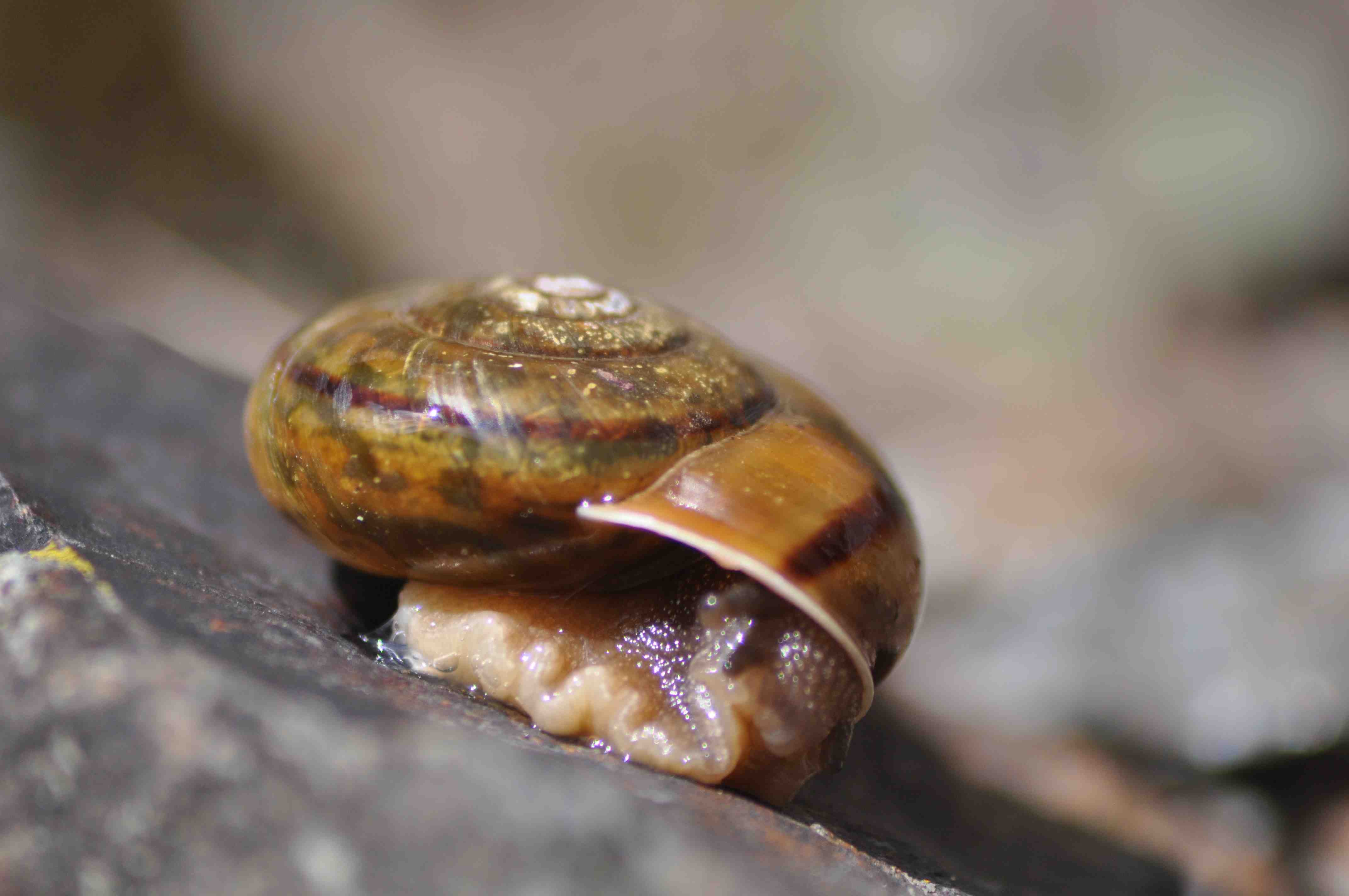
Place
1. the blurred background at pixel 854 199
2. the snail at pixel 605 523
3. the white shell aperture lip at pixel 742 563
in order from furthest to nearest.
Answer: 1. the blurred background at pixel 854 199
2. the snail at pixel 605 523
3. the white shell aperture lip at pixel 742 563

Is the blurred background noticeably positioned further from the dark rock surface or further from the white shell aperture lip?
the dark rock surface

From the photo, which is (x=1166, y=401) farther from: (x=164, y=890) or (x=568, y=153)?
(x=164, y=890)

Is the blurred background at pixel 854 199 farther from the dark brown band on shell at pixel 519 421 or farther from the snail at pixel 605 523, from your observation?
the dark brown band on shell at pixel 519 421

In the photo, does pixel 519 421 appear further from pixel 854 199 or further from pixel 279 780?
pixel 854 199

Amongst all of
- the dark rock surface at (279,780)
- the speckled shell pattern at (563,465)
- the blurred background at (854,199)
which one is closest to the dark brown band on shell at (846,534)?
the speckled shell pattern at (563,465)

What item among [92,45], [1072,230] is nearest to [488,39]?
[92,45]

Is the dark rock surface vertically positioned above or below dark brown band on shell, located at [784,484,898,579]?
below

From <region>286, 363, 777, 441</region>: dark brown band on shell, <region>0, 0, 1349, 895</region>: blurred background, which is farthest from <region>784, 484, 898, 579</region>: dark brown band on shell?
<region>0, 0, 1349, 895</region>: blurred background

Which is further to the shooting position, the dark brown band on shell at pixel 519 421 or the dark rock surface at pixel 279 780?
the dark brown band on shell at pixel 519 421
